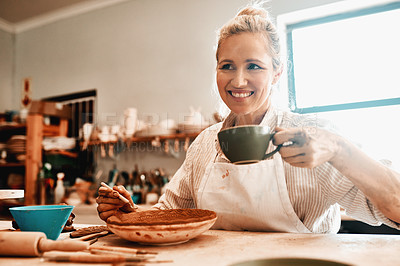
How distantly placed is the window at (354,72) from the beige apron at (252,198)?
6.13ft

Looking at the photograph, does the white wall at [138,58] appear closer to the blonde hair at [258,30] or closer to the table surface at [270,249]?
the blonde hair at [258,30]

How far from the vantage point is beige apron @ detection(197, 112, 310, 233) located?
126 cm

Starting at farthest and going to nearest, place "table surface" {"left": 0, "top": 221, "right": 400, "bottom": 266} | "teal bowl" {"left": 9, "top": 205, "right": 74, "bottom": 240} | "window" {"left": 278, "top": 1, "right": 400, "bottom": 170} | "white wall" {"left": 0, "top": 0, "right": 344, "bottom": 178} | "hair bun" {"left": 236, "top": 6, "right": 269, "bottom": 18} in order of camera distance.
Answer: "white wall" {"left": 0, "top": 0, "right": 344, "bottom": 178}
"window" {"left": 278, "top": 1, "right": 400, "bottom": 170}
"hair bun" {"left": 236, "top": 6, "right": 269, "bottom": 18}
"teal bowl" {"left": 9, "top": 205, "right": 74, "bottom": 240}
"table surface" {"left": 0, "top": 221, "right": 400, "bottom": 266}

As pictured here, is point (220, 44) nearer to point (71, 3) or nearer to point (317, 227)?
point (317, 227)

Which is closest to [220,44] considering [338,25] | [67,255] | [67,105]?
[67,255]

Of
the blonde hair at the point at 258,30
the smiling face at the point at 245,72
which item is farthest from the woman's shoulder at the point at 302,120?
the blonde hair at the point at 258,30

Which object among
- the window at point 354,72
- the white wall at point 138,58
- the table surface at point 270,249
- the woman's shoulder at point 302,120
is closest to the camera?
the table surface at point 270,249

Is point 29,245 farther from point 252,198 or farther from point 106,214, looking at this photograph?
point 252,198

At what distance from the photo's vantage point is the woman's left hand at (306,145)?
945 mm

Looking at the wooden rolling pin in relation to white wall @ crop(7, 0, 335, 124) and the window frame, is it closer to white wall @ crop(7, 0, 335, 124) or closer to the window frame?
the window frame

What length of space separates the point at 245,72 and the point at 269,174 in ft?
1.46

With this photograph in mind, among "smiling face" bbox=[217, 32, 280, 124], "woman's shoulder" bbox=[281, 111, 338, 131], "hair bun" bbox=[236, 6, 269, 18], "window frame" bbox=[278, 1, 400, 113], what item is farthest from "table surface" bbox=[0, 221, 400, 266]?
"window frame" bbox=[278, 1, 400, 113]

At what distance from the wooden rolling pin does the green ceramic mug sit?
0.49 m

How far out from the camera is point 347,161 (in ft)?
3.35
